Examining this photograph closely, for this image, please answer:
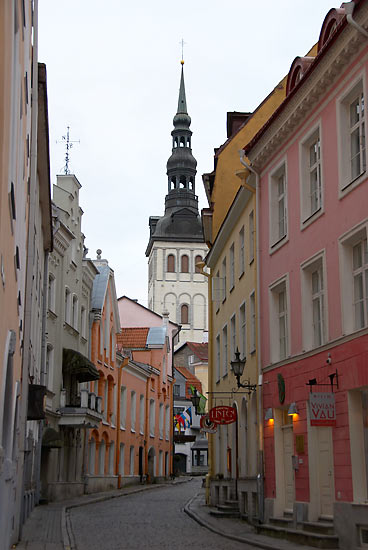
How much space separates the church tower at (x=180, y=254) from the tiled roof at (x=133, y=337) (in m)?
53.2

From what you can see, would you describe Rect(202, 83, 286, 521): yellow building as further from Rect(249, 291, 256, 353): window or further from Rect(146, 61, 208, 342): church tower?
Rect(146, 61, 208, 342): church tower

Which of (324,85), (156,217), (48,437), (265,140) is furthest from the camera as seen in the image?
(156,217)

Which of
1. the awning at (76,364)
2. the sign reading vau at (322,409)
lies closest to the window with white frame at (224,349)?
the awning at (76,364)

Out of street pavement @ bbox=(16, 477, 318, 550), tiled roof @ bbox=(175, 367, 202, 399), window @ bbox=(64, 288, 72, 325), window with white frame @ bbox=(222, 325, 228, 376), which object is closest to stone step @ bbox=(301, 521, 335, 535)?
street pavement @ bbox=(16, 477, 318, 550)

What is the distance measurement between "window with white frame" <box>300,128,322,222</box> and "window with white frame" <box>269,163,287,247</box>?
1647 millimetres

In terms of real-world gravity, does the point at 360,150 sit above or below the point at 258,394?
above

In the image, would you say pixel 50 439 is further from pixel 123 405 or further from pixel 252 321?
pixel 123 405

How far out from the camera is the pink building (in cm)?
1400

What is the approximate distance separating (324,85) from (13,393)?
831 cm

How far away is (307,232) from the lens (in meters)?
16.6

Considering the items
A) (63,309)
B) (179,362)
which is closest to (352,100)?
(63,309)

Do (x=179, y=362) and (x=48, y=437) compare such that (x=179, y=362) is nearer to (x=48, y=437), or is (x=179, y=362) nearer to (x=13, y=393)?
(x=48, y=437)

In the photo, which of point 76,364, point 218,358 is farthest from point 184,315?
point 218,358

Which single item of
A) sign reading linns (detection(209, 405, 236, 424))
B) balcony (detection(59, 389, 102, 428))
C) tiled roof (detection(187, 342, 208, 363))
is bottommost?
sign reading linns (detection(209, 405, 236, 424))
